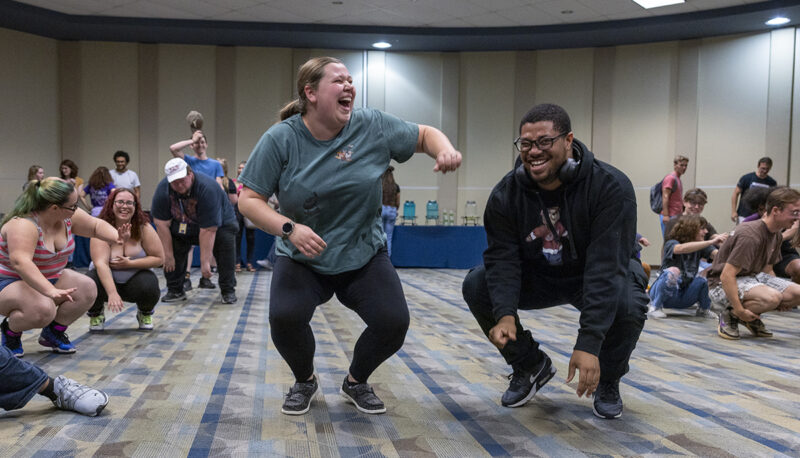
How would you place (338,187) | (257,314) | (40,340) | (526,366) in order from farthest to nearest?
(257,314) → (40,340) → (526,366) → (338,187)

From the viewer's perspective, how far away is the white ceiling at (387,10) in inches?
361

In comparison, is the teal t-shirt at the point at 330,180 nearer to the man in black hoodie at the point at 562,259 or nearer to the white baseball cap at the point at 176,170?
the man in black hoodie at the point at 562,259

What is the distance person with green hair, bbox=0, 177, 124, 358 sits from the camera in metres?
2.99

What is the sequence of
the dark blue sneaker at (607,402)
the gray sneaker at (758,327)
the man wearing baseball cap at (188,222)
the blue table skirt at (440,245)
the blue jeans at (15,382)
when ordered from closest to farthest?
1. the blue jeans at (15,382)
2. the dark blue sneaker at (607,402)
3. the gray sneaker at (758,327)
4. the man wearing baseball cap at (188,222)
5. the blue table skirt at (440,245)

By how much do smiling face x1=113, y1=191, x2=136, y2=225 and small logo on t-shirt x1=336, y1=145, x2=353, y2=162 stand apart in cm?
218

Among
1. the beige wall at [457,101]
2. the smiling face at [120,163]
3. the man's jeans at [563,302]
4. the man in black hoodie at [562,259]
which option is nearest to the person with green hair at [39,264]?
the man's jeans at [563,302]

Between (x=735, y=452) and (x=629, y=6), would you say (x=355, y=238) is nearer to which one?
(x=735, y=452)

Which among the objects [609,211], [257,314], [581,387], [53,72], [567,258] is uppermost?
[53,72]

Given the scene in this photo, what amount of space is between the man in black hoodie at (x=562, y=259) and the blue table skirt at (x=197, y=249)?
682cm

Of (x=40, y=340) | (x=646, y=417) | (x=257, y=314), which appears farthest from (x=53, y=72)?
(x=646, y=417)

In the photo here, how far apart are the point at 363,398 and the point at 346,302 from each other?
0.36 m

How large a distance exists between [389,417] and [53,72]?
10.6m

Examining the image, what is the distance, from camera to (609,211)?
2152 mm

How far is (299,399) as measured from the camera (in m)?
2.40
